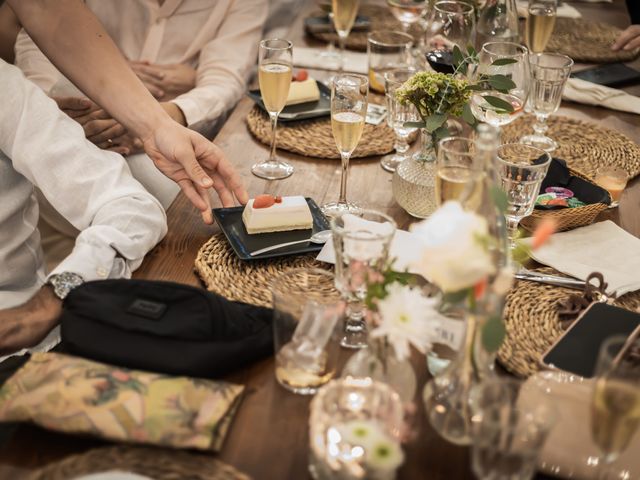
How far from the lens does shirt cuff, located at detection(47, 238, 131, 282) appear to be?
4.02 feet

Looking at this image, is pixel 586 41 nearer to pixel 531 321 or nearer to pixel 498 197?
pixel 531 321

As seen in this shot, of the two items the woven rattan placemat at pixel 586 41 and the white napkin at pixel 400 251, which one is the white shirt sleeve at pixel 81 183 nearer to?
the white napkin at pixel 400 251

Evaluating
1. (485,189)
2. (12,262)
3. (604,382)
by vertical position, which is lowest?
(12,262)

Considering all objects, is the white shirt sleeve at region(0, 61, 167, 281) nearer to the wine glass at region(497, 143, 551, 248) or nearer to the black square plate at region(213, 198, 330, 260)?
the black square plate at region(213, 198, 330, 260)

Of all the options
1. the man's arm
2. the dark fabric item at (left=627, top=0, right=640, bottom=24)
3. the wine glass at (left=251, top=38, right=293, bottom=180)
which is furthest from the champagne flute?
the dark fabric item at (left=627, top=0, right=640, bottom=24)

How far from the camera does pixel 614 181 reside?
1.60 m

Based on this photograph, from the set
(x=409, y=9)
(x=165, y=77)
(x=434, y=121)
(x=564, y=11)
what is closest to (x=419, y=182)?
(x=434, y=121)

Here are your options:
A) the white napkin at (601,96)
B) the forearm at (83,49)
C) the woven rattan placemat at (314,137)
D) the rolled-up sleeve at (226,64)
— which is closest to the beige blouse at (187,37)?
the rolled-up sleeve at (226,64)

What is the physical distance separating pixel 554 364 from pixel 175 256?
661 mm

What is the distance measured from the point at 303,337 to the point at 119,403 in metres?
0.24

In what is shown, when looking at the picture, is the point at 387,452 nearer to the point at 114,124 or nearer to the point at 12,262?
the point at 12,262

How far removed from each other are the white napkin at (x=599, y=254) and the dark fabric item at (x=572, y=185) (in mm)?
52

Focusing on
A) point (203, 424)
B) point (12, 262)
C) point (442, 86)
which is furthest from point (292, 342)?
point (12, 262)

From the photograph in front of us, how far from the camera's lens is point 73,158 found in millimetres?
1479
